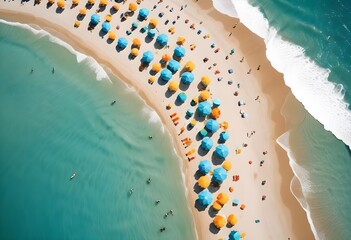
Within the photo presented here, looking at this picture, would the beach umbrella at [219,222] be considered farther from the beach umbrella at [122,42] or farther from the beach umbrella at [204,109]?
the beach umbrella at [122,42]

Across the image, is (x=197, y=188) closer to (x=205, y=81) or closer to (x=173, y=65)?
(x=205, y=81)

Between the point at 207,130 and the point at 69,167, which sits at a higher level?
the point at 207,130

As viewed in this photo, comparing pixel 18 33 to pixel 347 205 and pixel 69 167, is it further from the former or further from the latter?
pixel 347 205

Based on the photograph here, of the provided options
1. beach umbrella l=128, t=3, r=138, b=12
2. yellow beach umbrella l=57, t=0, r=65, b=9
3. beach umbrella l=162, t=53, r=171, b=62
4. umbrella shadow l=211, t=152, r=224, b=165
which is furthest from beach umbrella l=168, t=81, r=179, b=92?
yellow beach umbrella l=57, t=0, r=65, b=9

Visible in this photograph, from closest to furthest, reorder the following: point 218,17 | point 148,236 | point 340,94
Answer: point 148,236 → point 340,94 → point 218,17

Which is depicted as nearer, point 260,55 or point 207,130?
point 207,130

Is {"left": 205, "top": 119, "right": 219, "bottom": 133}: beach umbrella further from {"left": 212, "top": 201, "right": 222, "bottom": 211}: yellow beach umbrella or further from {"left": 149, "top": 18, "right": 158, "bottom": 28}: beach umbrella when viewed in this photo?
{"left": 149, "top": 18, "right": 158, "bottom": 28}: beach umbrella

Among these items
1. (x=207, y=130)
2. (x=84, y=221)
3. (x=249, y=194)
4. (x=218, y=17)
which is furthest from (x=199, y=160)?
(x=218, y=17)
